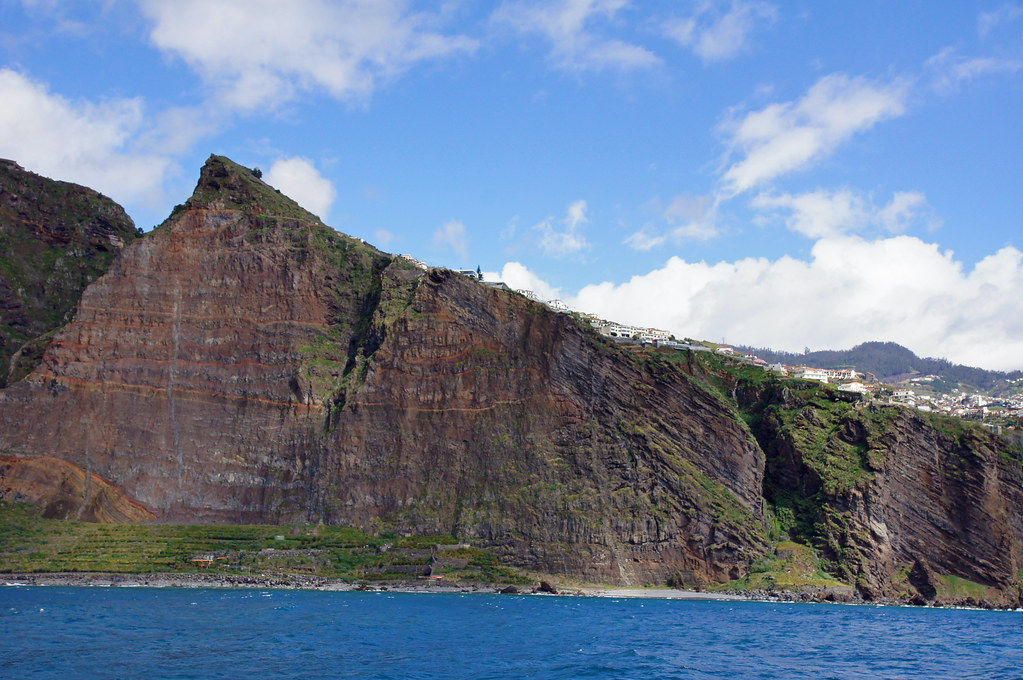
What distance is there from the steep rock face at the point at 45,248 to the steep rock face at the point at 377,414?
1347cm

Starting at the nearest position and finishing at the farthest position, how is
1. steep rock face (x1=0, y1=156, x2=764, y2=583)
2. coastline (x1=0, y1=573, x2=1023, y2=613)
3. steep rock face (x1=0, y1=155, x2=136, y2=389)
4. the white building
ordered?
coastline (x1=0, y1=573, x2=1023, y2=613)
steep rock face (x1=0, y1=156, x2=764, y2=583)
steep rock face (x1=0, y1=155, x2=136, y2=389)
the white building

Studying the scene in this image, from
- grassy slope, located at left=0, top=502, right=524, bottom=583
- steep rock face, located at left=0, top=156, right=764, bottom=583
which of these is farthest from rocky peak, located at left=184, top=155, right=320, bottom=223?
grassy slope, located at left=0, top=502, right=524, bottom=583

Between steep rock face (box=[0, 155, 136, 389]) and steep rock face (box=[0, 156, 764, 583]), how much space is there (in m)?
13.5

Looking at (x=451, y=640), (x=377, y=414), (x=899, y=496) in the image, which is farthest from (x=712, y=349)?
(x=451, y=640)

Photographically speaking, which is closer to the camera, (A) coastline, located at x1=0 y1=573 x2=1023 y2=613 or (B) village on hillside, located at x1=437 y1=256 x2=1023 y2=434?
(A) coastline, located at x1=0 y1=573 x2=1023 y2=613

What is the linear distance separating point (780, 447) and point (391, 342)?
1858 inches

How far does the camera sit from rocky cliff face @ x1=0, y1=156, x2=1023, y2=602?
94188 mm

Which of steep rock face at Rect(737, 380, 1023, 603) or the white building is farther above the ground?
the white building

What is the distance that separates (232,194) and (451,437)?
1728 inches

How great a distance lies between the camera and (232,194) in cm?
11481

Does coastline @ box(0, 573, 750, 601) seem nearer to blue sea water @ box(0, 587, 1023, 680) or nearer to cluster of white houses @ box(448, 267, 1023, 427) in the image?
blue sea water @ box(0, 587, 1023, 680)

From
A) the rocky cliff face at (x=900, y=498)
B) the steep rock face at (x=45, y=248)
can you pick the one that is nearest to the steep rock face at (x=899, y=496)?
the rocky cliff face at (x=900, y=498)

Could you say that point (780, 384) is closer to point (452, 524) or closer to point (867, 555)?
point (867, 555)

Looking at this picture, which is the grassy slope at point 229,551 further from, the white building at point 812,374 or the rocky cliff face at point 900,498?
the white building at point 812,374
